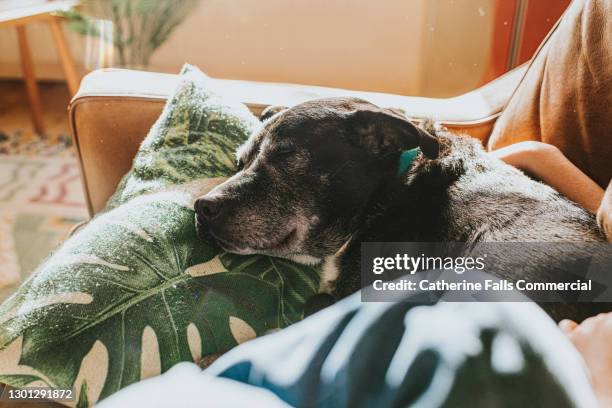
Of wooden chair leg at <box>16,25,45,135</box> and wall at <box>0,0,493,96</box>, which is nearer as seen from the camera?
wall at <box>0,0,493,96</box>

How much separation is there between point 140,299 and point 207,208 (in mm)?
177

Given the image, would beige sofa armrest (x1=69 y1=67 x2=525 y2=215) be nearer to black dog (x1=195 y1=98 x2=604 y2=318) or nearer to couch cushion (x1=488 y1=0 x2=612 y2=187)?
couch cushion (x1=488 y1=0 x2=612 y2=187)

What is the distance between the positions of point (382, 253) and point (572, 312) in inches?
10.9

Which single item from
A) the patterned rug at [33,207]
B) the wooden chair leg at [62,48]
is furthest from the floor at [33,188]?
the wooden chair leg at [62,48]

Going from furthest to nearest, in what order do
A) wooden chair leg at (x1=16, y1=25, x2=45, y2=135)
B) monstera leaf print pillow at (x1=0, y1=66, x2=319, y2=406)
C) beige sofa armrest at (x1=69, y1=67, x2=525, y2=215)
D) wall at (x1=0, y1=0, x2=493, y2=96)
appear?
wooden chair leg at (x1=16, y1=25, x2=45, y2=135) < wall at (x1=0, y1=0, x2=493, y2=96) < beige sofa armrest at (x1=69, y1=67, x2=525, y2=215) < monstera leaf print pillow at (x1=0, y1=66, x2=319, y2=406)

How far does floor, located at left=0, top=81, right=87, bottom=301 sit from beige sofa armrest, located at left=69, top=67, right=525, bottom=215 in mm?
537

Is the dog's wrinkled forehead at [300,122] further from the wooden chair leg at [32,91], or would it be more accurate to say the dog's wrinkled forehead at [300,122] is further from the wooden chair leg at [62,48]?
the wooden chair leg at [32,91]

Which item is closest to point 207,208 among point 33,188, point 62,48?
point 33,188

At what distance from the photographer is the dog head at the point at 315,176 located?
0.88 m

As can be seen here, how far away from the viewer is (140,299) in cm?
73

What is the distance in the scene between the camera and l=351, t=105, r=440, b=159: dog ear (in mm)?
851

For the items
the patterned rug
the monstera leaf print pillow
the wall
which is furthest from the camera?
the patterned rug

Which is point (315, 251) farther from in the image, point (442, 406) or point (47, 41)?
point (47, 41)

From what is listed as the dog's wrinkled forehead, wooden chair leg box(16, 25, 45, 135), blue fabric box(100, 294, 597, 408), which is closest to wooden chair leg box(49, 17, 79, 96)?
wooden chair leg box(16, 25, 45, 135)
